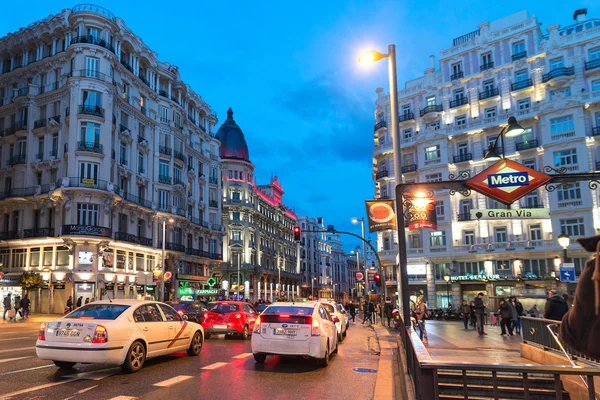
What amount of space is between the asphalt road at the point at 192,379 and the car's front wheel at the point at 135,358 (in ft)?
0.52

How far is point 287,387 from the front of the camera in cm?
935

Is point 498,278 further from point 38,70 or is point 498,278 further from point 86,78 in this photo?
point 38,70

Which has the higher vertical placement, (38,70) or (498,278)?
(38,70)

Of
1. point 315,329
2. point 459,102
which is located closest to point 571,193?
point 459,102

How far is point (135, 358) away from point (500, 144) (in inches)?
1786

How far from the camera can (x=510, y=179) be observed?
10.9 meters

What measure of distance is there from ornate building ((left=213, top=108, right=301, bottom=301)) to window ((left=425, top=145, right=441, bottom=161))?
32.1 meters

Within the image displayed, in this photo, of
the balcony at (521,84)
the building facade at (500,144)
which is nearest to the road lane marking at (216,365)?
the building facade at (500,144)

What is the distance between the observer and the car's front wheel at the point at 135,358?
10148mm

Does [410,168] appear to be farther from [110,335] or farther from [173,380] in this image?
[110,335]

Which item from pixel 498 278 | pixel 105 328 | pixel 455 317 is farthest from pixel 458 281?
pixel 105 328

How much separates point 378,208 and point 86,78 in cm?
3766

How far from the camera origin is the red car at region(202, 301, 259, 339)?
1919 centimetres

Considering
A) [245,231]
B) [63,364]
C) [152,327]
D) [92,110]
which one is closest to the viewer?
[63,364]
